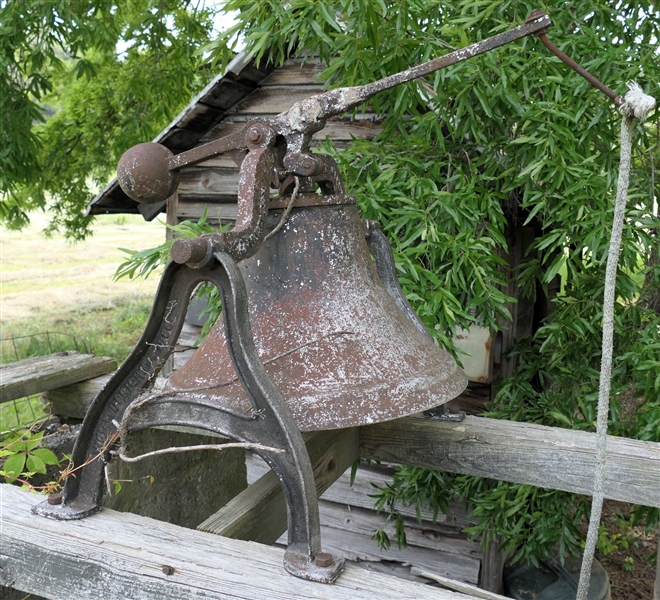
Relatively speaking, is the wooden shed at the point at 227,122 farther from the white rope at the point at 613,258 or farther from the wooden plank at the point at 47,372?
the white rope at the point at 613,258

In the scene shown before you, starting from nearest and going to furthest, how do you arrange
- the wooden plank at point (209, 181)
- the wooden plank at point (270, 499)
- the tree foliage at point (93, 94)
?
the wooden plank at point (270, 499) < the wooden plank at point (209, 181) < the tree foliage at point (93, 94)

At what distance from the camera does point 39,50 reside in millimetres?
4699

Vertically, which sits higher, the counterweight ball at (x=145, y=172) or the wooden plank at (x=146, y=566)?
the counterweight ball at (x=145, y=172)

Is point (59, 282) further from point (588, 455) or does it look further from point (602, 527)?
point (588, 455)

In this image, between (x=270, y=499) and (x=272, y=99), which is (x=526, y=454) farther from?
(x=272, y=99)

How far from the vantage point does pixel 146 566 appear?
3.67 feet

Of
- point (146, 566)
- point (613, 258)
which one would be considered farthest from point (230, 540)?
point (613, 258)

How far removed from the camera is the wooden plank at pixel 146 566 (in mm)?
1052

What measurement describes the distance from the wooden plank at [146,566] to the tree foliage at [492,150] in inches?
45.9

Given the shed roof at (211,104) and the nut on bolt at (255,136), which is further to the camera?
the shed roof at (211,104)

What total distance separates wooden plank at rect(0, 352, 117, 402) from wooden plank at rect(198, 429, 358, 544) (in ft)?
3.82

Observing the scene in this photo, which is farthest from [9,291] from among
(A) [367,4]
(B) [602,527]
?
(A) [367,4]

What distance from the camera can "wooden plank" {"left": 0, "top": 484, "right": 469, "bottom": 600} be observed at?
105 centimetres

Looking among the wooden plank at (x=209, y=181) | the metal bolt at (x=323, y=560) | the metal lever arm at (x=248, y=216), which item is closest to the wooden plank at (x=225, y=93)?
the wooden plank at (x=209, y=181)
